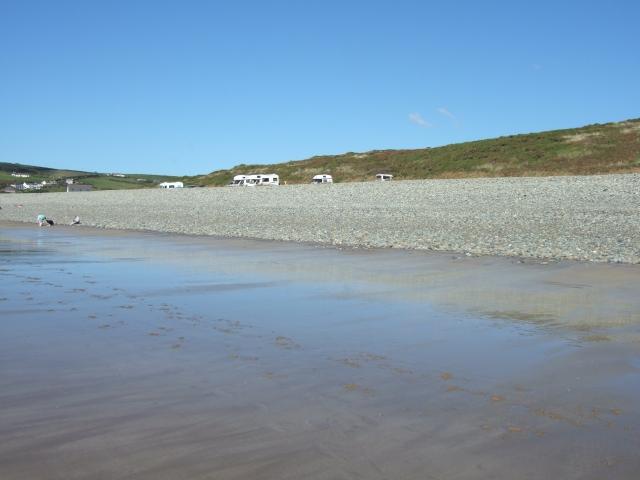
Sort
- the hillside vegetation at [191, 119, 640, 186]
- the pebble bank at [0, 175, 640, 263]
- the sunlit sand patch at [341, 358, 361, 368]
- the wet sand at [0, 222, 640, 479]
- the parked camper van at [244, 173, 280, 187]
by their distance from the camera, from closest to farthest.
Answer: the wet sand at [0, 222, 640, 479] → the sunlit sand patch at [341, 358, 361, 368] → the pebble bank at [0, 175, 640, 263] → the hillside vegetation at [191, 119, 640, 186] → the parked camper van at [244, 173, 280, 187]

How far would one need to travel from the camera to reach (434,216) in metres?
21.7

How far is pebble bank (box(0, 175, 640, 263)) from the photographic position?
15.7 meters

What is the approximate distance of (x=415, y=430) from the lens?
170 inches

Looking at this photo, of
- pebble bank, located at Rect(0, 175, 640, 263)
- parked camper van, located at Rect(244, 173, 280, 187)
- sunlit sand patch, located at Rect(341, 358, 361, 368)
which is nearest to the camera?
sunlit sand patch, located at Rect(341, 358, 361, 368)

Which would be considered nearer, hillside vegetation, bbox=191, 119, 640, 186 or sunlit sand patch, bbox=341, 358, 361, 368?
sunlit sand patch, bbox=341, 358, 361, 368

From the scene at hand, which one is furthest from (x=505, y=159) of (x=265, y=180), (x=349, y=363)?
(x=349, y=363)

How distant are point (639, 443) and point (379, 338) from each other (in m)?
3.15

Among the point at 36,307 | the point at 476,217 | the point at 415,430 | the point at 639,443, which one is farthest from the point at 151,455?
the point at 476,217

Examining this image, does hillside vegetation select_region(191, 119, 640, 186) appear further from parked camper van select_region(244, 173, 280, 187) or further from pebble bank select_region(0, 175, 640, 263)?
pebble bank select_region(0, 175, 640, 263)

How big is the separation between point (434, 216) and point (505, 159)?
3053 cm

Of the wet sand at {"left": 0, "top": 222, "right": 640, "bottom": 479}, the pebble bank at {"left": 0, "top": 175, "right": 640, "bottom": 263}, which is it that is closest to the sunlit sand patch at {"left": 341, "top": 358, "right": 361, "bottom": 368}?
the wet sand at {"left": 0, "top": 222, "right": 640, "bottom": 479}

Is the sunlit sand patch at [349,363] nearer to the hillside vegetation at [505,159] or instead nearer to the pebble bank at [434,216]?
the pebble bank at [434,216]

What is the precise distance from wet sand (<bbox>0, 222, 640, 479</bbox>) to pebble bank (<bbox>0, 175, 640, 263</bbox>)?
4.72 metres

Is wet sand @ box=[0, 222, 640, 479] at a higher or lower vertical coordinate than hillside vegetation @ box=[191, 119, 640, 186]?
lower
